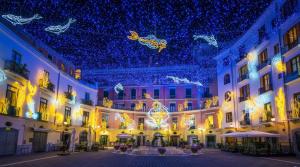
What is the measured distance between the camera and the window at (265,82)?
1012 inches

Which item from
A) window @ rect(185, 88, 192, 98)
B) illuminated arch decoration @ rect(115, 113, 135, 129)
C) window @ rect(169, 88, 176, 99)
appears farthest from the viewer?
window @ rect(169, 88, 176, 99)

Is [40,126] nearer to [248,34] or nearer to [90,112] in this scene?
[90,112]

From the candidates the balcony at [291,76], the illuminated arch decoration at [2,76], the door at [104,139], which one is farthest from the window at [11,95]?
the door at [104,139]

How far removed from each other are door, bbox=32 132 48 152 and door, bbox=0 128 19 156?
330 centimetres

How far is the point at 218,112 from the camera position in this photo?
3912 cm

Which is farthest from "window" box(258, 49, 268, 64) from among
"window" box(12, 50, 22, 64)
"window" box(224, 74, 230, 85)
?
"window" box(12, 50, 22, 64)

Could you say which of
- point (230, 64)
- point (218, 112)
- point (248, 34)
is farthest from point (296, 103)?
point (218, 112)

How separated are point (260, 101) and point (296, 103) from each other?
6.05m

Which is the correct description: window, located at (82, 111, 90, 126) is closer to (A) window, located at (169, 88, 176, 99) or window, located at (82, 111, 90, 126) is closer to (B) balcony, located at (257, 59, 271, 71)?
(A) window, located at (169, 88, 176, 99)

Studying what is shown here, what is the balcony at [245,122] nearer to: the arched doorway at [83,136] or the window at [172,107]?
the window at [172,107]

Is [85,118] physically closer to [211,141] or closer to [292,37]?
[211,141]

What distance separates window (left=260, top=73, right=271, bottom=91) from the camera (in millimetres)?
25703

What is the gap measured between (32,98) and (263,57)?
76.2 feet

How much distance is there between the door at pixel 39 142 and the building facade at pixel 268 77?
21930 millimetres
